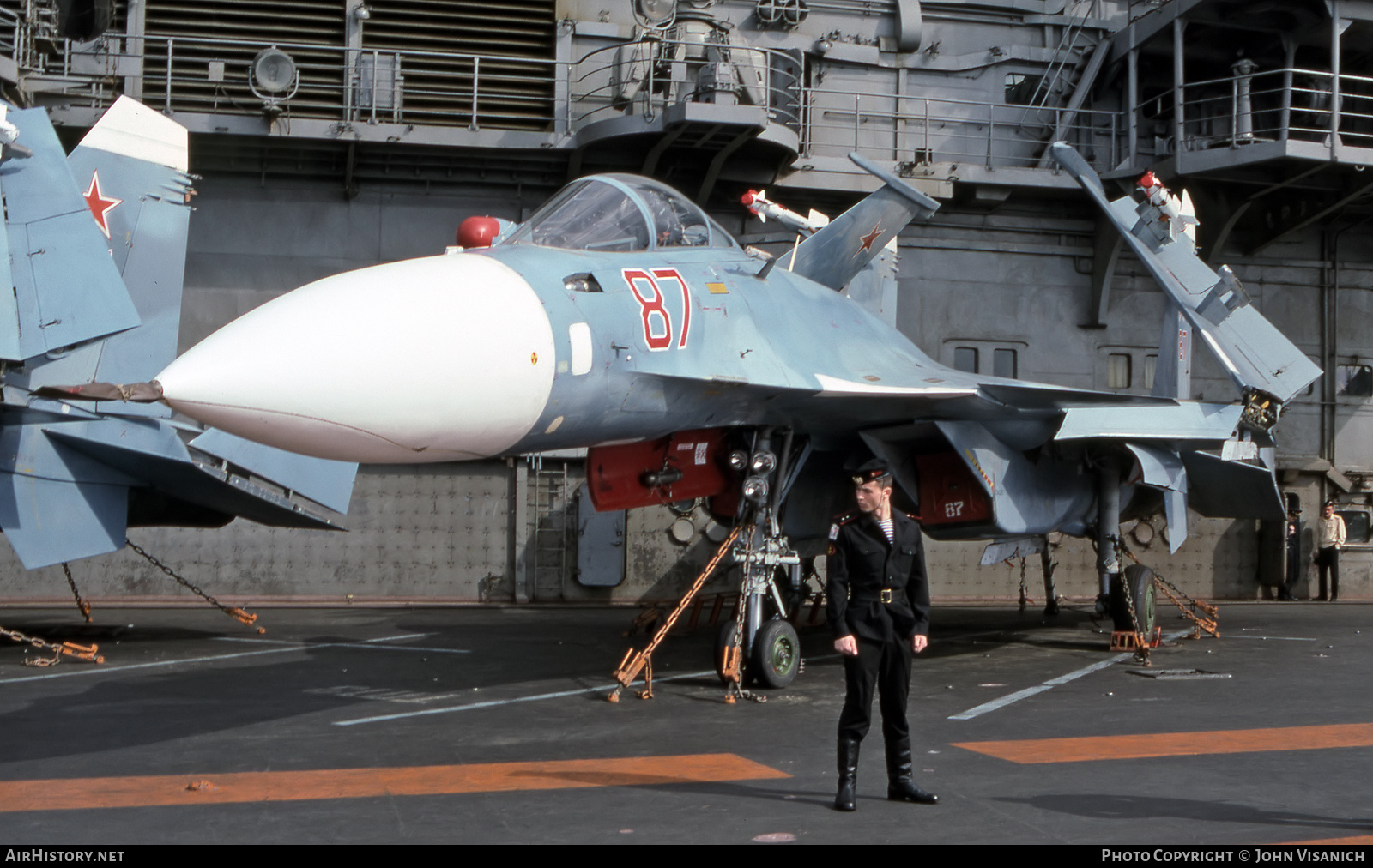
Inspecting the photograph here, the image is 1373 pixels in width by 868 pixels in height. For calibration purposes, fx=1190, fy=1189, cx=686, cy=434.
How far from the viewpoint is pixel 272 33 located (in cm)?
1595

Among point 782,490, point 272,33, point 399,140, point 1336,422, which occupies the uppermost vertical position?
point 272,33

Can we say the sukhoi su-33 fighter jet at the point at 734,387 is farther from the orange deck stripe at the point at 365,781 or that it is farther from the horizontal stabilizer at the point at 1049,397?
the orange deck stripe at the point at 365,781

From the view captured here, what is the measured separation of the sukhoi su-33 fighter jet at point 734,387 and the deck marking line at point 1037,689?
1.02 m

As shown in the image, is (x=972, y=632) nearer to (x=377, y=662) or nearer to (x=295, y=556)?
(x=377, y=662)

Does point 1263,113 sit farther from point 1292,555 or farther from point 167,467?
point 167,467

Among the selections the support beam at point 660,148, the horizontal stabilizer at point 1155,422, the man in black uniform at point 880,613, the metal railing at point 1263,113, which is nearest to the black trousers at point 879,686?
the man in black uniform at point 880,613

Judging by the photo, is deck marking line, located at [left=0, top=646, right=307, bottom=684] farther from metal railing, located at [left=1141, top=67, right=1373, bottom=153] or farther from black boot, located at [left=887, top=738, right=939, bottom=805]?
metal railing, located at [left=1141, top=67, right=1373, bottom=153]

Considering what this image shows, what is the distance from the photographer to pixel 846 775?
4953 millimetres

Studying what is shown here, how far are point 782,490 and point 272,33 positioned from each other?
10986 mm

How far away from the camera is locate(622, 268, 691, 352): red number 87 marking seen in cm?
732

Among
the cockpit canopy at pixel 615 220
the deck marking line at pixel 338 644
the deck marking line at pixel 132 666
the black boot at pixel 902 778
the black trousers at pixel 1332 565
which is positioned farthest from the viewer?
the black trousers at pixel 1332 565

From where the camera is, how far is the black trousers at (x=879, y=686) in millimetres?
5094

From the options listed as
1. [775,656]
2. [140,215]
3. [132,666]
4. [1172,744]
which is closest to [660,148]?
[140,215]
